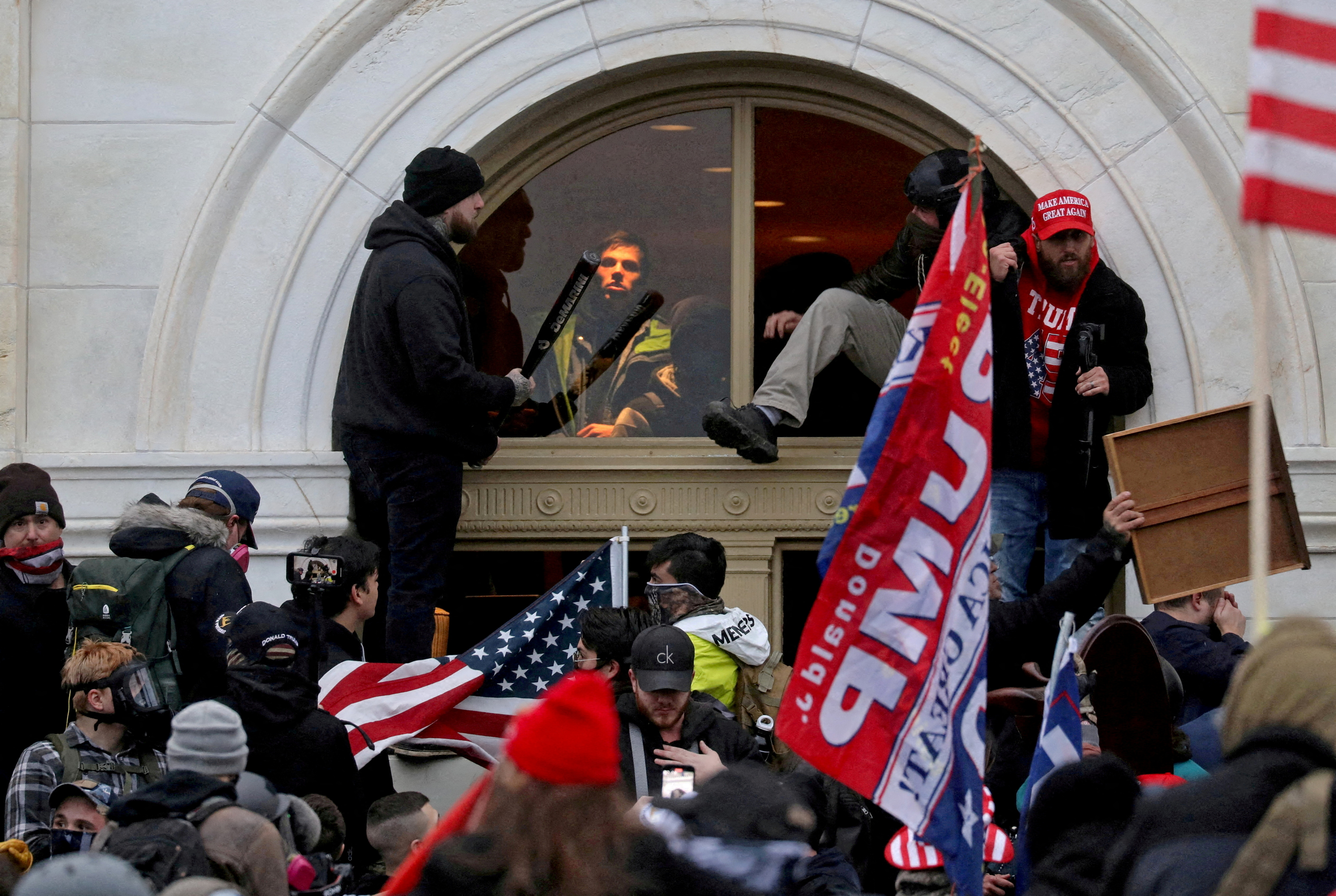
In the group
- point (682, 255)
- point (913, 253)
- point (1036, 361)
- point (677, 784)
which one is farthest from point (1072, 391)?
point (677, 784)

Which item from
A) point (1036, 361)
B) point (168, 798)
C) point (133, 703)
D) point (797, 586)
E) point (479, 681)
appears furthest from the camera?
point (797, 586)

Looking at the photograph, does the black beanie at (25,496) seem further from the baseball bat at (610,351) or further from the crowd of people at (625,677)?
the baseball bat at (610,351)

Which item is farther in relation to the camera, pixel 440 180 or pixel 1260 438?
pixel 440 180

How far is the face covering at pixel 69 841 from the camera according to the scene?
18.3 ft

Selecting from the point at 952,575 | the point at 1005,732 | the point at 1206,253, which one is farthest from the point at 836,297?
the point at 952,575

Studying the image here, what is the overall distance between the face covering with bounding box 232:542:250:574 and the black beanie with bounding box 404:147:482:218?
161 cm

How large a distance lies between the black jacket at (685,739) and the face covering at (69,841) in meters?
1.73

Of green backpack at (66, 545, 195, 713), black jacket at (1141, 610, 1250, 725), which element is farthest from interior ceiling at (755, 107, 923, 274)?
green backpack at (66, 545, 195, 713)

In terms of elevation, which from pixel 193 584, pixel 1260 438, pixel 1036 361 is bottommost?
pixel 193 584

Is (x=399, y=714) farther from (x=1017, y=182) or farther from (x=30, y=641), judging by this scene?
(x=1017, y=182)

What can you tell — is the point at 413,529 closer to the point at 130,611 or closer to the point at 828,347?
the point at 130,611

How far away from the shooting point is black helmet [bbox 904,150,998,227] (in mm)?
7723

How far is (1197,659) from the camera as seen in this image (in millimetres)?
6508

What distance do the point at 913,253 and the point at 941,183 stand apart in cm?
43
